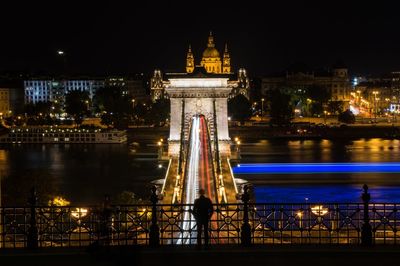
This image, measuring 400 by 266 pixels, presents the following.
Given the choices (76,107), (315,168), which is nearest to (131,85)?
(76,107)

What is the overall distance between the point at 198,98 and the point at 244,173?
13.0 metres

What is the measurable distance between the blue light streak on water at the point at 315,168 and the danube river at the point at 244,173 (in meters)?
0.15

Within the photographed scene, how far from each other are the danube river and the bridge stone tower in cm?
235

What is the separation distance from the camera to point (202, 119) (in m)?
52.4

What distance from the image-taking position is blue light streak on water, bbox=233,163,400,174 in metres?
38.4

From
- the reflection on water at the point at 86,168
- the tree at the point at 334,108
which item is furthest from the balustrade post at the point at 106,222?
the tree at the point at 334,108

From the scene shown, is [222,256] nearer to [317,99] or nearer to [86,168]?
[86,168]

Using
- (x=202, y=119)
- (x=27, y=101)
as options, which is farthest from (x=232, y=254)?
(x=27, y=101)

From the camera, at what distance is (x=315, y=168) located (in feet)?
130

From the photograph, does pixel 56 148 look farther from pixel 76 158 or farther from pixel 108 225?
pixel 108 225

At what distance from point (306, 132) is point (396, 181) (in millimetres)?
29291

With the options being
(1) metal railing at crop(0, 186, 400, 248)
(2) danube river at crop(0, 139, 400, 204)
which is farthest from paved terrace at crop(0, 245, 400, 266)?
(2) danube river at crop(0, 139, 400, 204)

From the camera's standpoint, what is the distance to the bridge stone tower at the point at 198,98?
165ft

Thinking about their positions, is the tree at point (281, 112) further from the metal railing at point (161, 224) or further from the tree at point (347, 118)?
the metal railing at point (161, 224)
